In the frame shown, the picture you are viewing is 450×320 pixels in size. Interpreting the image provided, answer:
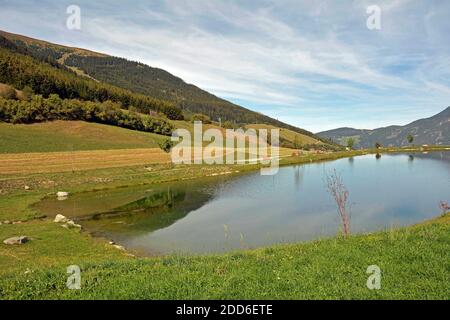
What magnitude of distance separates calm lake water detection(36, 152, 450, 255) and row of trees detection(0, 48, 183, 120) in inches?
3171

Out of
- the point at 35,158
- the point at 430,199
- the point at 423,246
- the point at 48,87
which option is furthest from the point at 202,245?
the point at 48,87

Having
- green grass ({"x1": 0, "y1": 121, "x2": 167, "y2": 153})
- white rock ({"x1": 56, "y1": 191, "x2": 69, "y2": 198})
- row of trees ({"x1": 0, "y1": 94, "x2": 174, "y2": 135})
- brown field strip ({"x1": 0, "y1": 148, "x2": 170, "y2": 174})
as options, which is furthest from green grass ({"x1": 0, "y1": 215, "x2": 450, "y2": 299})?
row of trees ({"x1": 0, "y1": 94, "x2": 174, "y2": 135})

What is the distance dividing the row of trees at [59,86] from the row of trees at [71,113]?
21.4 meters

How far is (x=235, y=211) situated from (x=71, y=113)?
238ft

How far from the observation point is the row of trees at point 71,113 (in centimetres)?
7944

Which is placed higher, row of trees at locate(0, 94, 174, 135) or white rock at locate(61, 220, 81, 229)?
row of trees at locate(0, 94, 174, 135)

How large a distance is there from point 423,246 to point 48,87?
121 meters

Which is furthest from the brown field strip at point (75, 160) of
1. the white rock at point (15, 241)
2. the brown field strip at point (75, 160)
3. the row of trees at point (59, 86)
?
the row of trees at point (59, 86)

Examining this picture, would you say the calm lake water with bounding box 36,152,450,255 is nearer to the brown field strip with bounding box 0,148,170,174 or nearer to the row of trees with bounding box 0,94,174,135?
the brown field strip with bounding box 0,148,170,174

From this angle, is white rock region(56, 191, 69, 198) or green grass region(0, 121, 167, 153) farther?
green grass region(0, 121, 167, 153)

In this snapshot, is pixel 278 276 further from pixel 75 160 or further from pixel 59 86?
pixel 59 86

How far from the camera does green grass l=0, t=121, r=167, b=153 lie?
68.1 metres

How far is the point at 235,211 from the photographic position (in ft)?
108
